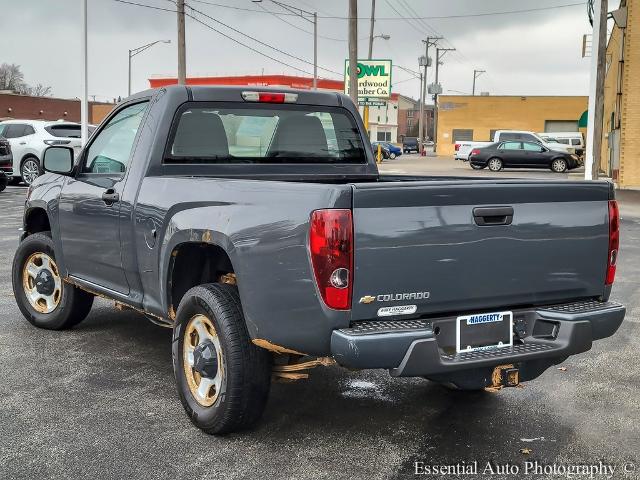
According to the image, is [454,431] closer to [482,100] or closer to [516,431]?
[516,431]

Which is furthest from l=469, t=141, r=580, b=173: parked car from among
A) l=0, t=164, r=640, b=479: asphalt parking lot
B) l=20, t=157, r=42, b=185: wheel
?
l=0, t=164, r=640, b=479: asphalt parking lot

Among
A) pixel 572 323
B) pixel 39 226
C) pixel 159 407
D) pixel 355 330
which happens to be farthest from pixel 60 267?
pixel 572 323

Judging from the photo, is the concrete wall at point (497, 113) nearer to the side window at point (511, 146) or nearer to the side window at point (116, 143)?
the side window at point (511, 146)

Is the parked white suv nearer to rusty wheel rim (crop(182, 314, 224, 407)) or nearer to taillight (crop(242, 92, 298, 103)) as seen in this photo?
taillight (crop(242, 92, 298, 103))

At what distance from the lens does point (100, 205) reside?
5340 millimetres

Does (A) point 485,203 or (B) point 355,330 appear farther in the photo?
(A) point 485,203

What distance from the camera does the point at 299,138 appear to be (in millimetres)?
5645

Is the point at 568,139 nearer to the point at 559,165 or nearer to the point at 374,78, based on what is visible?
the point at 559,165

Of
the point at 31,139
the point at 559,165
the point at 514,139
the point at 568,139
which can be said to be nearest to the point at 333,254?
the point at 31,139

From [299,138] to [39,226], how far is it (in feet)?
8.59

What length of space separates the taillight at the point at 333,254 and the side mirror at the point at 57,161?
125 inches

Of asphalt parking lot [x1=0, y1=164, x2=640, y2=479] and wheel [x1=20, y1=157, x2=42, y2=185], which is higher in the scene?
wheel [x1=20, y1=157, x2=42, y2=185]

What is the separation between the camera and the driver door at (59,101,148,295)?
5219mm

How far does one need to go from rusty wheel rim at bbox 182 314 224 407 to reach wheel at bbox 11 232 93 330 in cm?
224
